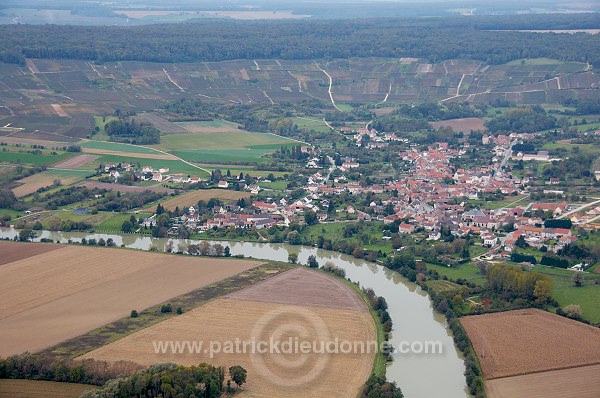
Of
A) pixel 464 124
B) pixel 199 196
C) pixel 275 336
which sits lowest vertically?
pixel 464 124

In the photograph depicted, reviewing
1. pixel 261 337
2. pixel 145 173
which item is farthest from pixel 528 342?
pixel 145 173

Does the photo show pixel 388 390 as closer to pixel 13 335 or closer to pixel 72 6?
pixel 13 335

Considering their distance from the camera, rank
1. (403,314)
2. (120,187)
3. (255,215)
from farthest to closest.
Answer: (120,187)
(255,215)
(403,314)

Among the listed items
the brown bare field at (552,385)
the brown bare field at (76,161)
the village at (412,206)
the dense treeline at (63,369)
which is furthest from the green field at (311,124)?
the dense treeline at (63,369)

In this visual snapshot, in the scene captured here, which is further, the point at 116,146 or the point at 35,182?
the point at 116,146

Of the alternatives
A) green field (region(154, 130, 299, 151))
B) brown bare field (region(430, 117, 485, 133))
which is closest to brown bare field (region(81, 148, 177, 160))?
green field (region(154, 130, 299, 151))

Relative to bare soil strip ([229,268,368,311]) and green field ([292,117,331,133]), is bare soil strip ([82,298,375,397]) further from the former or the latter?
green field ([292,117,331,133])

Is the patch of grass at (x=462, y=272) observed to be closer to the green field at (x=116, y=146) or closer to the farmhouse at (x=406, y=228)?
the farmhouse at (x=406, y=228)

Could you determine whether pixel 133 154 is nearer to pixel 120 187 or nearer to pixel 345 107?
pixel 120 187
